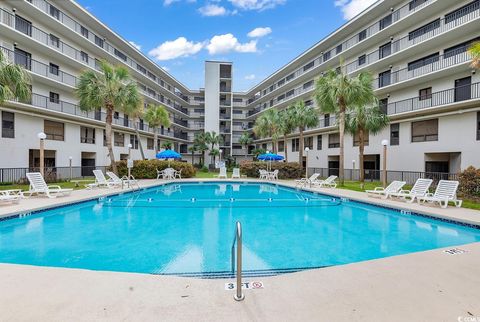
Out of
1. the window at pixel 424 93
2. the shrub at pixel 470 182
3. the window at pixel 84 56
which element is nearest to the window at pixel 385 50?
the window at pixel 424 93

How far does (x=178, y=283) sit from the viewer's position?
12.1 feet

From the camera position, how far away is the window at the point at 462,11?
1716 centimetres

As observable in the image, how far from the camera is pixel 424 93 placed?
20688 mm

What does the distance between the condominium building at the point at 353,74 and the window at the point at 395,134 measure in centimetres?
10

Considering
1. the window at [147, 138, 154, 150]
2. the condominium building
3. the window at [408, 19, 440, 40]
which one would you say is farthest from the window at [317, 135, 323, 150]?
the window at [147, 138, 154, 150]

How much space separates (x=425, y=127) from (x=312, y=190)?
1088 cm

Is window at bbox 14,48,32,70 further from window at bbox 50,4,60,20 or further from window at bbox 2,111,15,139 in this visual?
window at bbox 50,4,60,20

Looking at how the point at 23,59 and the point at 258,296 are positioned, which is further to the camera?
the point at 23,59

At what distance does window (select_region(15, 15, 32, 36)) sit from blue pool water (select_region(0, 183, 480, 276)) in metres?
16.9

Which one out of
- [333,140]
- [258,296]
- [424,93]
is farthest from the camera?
[333,140]

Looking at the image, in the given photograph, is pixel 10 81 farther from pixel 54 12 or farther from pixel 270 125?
pixel 270 125

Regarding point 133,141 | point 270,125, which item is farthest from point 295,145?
point 133,141

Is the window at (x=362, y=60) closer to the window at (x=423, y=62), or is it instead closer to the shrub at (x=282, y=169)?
the window at (x=423, y=62)

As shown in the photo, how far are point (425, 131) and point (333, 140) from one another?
10306 millimetres
